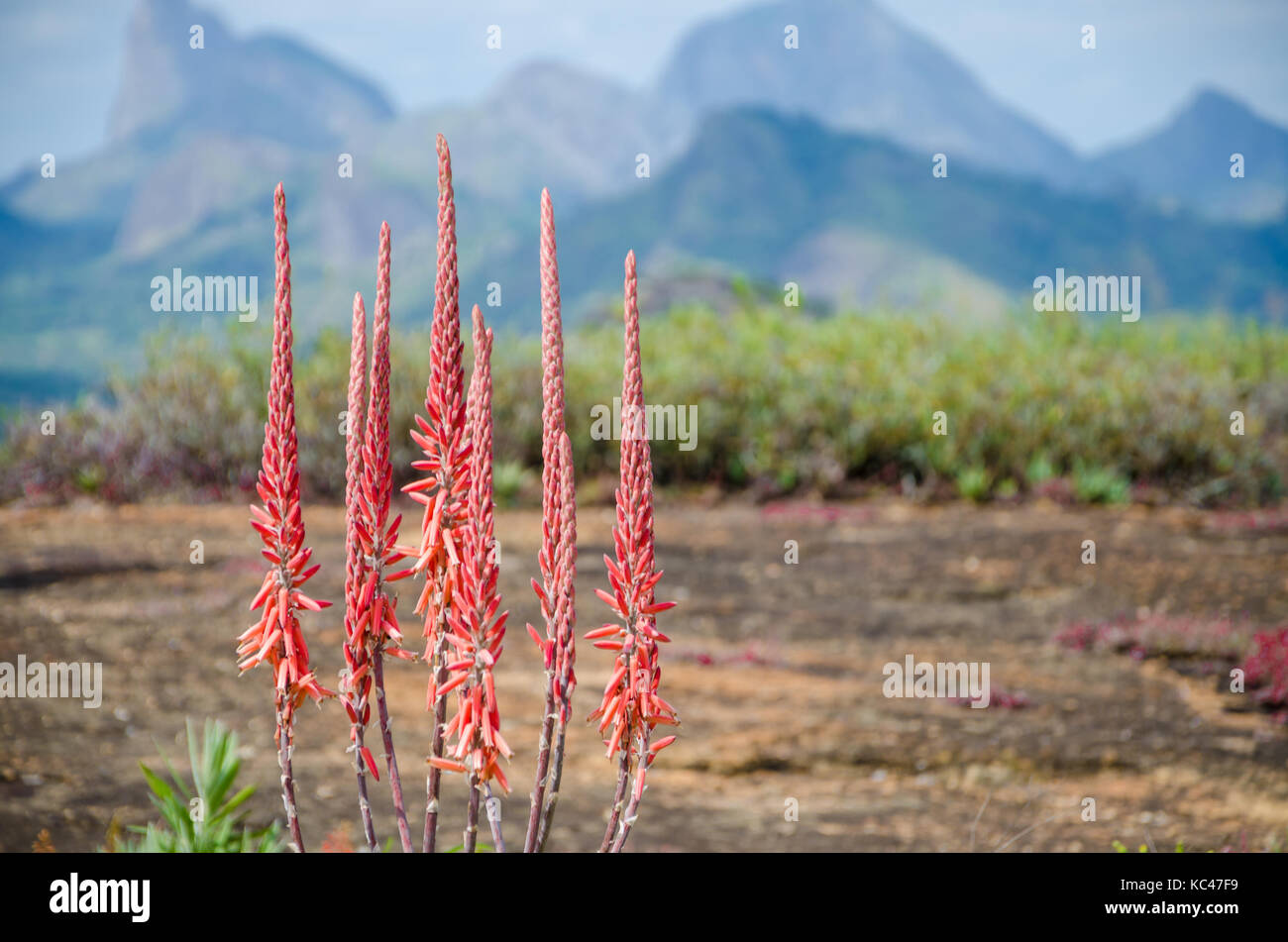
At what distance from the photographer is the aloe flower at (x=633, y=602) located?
5.52ft

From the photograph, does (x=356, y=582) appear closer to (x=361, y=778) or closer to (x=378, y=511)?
(x=378, y=511)

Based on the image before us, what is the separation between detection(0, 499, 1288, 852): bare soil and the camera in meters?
4.20

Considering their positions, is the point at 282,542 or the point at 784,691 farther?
the point at 784,691

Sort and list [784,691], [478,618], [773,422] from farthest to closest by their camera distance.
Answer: [773,422]
[784,691]
[478,618]

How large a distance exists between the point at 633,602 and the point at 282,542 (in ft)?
1.79

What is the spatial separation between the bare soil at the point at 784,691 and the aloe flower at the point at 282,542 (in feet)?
6.78

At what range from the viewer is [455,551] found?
180cm

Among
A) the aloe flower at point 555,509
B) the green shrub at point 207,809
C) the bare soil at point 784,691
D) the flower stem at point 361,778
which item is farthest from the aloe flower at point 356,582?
the bare soil at point 784,691

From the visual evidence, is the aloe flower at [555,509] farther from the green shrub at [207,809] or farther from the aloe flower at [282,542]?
the green shrub at [207,809]

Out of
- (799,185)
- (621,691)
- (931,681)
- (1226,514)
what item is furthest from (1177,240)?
(621,691)

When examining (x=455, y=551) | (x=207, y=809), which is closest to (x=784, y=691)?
(x=207, y=809)

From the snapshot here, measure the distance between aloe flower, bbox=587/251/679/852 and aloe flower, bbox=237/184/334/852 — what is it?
457mm
